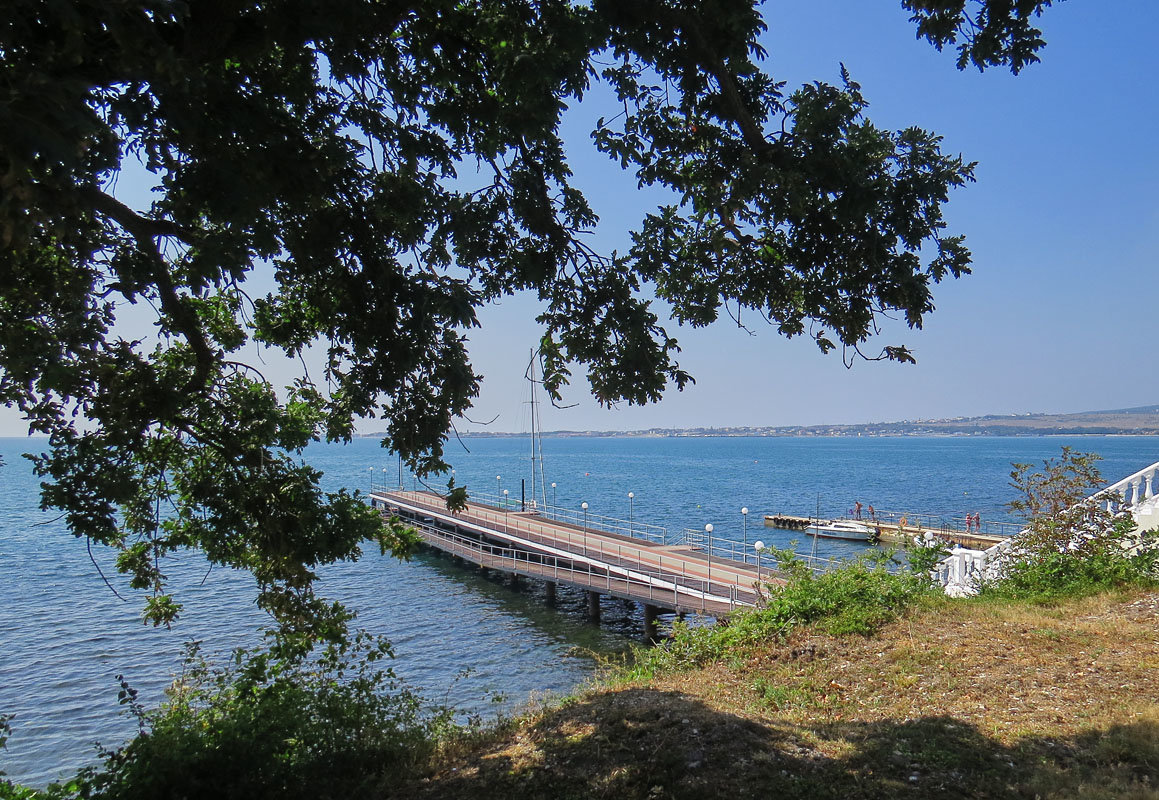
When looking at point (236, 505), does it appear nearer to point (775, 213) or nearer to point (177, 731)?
point (177, 731)

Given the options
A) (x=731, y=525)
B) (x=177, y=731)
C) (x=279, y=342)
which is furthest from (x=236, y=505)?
(x=731, y=525)

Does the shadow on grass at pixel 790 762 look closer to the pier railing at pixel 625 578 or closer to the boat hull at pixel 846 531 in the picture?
the pier railing at pixel 625 578

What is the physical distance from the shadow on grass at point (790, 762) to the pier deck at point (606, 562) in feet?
34.8

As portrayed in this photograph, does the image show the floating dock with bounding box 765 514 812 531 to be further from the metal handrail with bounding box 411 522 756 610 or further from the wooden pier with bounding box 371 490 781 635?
the metal handrail with bounding box 411 522 756 610

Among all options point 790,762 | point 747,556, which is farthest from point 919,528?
point 790,762

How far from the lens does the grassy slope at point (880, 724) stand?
552cm

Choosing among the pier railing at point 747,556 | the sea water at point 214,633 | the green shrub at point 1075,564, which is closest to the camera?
the green shrub at point 1075,564

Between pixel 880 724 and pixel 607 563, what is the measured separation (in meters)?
24.0

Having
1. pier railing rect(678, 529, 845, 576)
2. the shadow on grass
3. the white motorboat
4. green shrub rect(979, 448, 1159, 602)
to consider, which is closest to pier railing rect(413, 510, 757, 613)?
pier railing rect(678, 529, 845, 576)

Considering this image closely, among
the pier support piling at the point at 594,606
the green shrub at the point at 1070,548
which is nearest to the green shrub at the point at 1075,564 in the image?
the green shrub at the point at 1070,548

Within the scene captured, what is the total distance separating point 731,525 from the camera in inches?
2189

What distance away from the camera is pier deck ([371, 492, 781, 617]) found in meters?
24.9

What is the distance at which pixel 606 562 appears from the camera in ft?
101

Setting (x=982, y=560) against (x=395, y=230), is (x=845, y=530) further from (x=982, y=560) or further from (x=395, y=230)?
(x=395, y=230)
